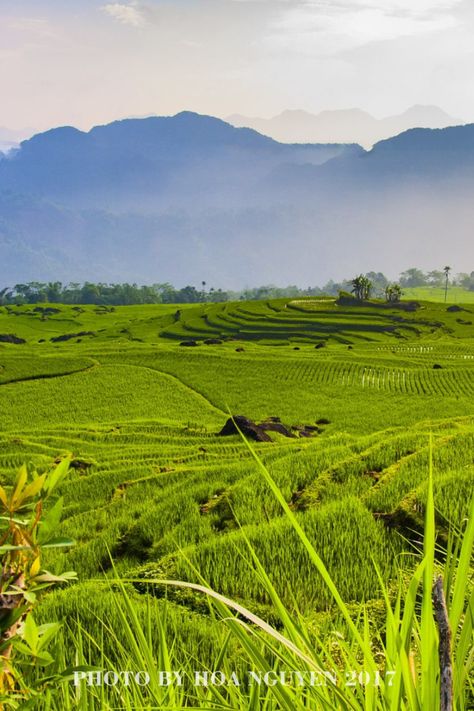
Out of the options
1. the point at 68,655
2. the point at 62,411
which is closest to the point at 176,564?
the point at 68,655

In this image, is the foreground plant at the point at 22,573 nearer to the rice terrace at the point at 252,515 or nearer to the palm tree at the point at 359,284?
the rice terrace at the point at 252,515

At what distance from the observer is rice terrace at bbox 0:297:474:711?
143cm

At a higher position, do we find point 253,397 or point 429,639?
point 429,639

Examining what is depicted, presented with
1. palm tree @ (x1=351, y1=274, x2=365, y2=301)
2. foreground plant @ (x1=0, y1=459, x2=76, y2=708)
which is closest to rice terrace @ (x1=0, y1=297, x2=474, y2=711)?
foreground plant @ (x1=0, y1=459, x2=76, y2=708)

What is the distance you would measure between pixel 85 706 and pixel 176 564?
424 cm

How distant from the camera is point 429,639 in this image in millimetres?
1204

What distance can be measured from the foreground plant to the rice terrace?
0.31ft

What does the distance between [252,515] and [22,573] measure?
5.93 metres

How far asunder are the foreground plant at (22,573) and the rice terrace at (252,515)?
94 millimetres

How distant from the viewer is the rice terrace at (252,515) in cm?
143

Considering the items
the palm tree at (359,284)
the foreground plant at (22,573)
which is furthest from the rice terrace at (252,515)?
the palm tree at (359,284)

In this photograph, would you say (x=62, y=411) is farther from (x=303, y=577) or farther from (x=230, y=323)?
(x=230, y=323)

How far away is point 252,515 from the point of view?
7.34 m

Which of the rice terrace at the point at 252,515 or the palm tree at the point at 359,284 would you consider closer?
the rice terrace at the point at 252,515
